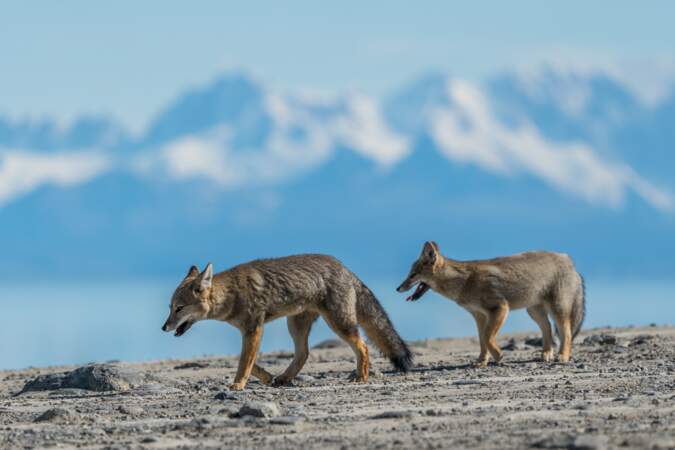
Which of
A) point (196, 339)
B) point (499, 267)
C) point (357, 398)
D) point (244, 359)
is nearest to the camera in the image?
point (357, 398)

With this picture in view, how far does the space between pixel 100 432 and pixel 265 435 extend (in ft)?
4.93

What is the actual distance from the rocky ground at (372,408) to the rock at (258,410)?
0.01 meters

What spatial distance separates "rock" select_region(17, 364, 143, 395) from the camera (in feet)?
61.4

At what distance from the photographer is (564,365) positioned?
20484 millimetres

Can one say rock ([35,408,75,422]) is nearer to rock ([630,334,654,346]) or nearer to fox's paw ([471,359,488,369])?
fox's paw ([471,359,488,369])

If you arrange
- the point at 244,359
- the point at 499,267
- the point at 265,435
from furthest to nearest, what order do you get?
the point at 499,267 → the point at 244,359 → the point at 265,435

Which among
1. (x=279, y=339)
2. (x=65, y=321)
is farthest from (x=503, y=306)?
(x=65, y=321)

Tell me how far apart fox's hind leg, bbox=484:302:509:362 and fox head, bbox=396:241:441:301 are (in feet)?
3.61

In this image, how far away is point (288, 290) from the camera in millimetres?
18953

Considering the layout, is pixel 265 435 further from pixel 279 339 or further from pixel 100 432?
pixel 279 339

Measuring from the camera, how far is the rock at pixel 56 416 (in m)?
14.7

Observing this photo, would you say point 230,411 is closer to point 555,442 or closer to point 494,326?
point 555,442

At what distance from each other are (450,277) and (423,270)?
489mm

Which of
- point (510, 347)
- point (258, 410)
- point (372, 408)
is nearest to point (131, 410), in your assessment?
point (258, 410)
